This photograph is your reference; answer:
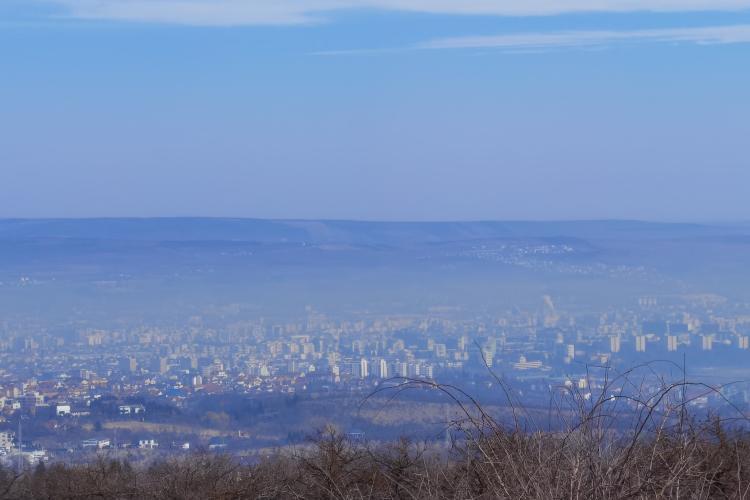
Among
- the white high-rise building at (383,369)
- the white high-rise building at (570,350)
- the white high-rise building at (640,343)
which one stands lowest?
the white high-rise building at (383,369)

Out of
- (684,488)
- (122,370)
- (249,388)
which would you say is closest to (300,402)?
(249,388)

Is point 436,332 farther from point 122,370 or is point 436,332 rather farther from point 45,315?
point 45,315

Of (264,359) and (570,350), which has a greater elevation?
(570,350)

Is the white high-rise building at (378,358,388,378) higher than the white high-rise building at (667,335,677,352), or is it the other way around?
the white high-rise building at (667,335,677,352)

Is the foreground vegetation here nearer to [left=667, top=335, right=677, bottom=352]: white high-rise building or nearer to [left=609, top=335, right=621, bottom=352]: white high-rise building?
[left=667, top=335, right=677, bottom=352]: white high-rise building

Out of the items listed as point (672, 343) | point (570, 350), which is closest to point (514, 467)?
point (570, 350)

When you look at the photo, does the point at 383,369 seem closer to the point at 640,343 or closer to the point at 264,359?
the point at 640,343

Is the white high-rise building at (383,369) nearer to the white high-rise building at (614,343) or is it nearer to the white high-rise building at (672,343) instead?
the white high-rise building at (614,343)

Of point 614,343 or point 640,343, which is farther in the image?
point 614,343

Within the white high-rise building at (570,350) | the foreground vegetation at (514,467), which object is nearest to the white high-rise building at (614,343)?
the white high-rise building at (570,350)

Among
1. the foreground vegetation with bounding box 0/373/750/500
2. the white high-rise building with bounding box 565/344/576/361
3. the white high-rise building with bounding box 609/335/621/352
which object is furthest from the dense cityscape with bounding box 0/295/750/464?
the foreground vegetation with bounding box 0/373/750/500

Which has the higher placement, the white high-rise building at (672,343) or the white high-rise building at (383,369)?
the white high-rise building at (672,343)
